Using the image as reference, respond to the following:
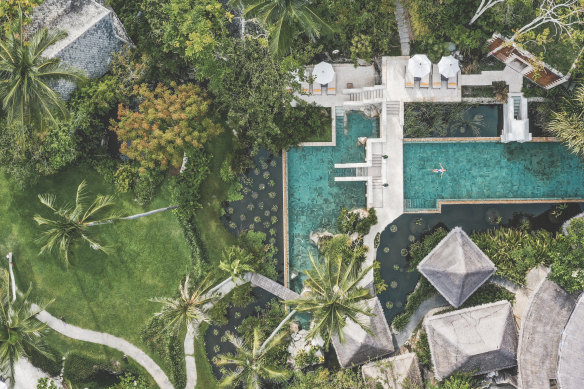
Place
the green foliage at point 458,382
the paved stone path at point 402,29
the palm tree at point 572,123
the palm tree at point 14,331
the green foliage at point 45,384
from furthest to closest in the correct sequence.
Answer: the paved stone path at point 402,29 < the green foliage at point 45,384 < the palm tree at point 572,123 < the palm tree at point 14,331 < the green foliage at point 458,382

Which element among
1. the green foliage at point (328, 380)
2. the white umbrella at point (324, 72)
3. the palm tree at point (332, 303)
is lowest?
the green foliage at point (328, 380)

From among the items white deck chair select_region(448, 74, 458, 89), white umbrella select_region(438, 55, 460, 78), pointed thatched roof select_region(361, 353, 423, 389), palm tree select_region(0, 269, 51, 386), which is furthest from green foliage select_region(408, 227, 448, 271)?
palm tree select_region(0, 269, 51, 386)

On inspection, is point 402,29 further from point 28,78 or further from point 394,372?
point 28,78

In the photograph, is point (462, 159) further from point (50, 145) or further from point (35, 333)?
point (35, 333)

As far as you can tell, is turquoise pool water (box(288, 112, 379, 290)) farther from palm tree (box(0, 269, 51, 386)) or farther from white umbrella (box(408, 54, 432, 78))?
palm tree (box(0, 269, 51, 386))

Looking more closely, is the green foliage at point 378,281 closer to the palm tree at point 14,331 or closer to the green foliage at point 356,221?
the green foliage at point 356,221


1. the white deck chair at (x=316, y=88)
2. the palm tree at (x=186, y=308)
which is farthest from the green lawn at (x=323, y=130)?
the palm tree at (x=186, y=308)

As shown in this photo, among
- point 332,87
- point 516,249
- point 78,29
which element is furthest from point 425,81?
point 78,29
